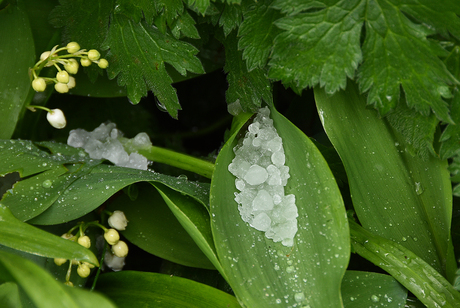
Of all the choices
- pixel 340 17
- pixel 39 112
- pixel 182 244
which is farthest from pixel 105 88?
pixel 340 17

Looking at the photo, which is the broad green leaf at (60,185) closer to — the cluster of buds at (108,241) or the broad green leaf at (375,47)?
the cluster of buds at (108,241)

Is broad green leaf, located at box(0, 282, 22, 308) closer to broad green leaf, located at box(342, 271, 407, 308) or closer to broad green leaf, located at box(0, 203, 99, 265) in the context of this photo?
broad green leaf, located at box(0, 203, 99, 265)

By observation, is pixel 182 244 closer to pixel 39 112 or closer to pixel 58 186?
pixel 58 186

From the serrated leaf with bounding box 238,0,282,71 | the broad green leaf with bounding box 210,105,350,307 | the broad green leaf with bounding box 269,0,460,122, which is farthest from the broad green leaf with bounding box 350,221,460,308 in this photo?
the serrated leaf with bounding box 238,0,282,71

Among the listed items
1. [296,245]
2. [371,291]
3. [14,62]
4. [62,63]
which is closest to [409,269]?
[371,291]

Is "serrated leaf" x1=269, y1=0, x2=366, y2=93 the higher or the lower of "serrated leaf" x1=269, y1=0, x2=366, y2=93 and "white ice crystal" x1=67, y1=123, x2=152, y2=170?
the higher

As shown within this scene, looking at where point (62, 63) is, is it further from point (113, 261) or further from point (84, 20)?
point (113, 261)

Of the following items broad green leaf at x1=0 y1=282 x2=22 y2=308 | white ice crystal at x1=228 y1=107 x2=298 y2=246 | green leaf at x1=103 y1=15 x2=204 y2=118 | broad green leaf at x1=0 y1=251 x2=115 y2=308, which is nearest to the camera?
broad green leaf at x1=0 y1=251 x2=115 y2=308
